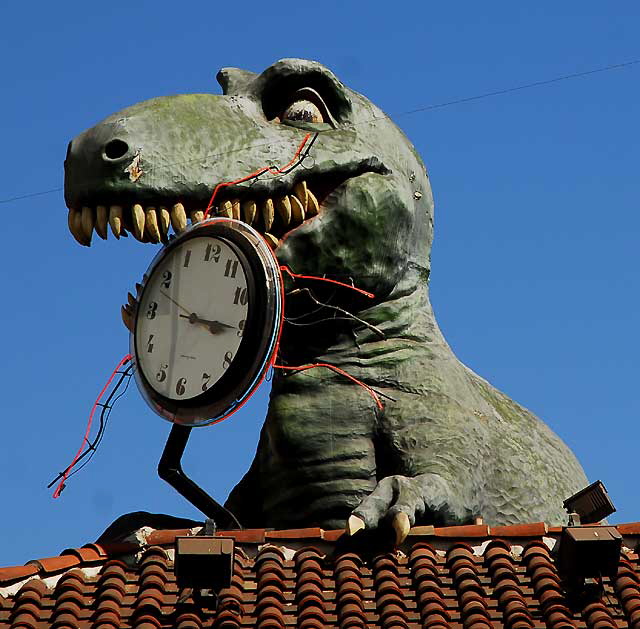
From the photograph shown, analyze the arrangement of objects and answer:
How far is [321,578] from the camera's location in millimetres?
16922

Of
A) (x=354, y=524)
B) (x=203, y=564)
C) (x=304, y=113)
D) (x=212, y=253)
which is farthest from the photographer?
(x=304, y=113)

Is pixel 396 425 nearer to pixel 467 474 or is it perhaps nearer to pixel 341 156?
pixel 467 474

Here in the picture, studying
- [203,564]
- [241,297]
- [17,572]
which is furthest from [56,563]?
[241,297]

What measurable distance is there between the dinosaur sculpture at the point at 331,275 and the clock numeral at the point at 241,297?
2.95ft

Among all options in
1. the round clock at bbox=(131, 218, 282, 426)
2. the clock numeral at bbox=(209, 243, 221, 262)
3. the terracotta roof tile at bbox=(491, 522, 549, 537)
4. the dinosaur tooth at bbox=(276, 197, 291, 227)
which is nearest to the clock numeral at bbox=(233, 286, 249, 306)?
the round clock at bbox=(131, 218, 282, 426)

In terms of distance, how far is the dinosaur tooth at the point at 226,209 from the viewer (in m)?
→ 18.1

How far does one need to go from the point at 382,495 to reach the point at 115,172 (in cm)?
284

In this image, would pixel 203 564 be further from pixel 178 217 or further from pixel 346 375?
pixel 178 217

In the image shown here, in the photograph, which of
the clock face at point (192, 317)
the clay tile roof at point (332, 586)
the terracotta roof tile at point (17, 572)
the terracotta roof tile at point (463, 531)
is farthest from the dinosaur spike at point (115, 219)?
the terracotta roof tile at point (463, 531)

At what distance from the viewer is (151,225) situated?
1784 cm

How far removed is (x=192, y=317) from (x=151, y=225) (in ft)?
2.55

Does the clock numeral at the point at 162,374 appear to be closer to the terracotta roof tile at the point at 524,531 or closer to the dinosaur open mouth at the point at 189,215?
the dinosaur open mouth at the point at 189,215

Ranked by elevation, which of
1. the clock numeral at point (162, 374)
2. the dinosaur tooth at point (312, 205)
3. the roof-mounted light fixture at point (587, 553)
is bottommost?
the roof-mounted light fixture at point (587, 553)

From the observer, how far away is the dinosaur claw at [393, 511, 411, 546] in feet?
55.5
